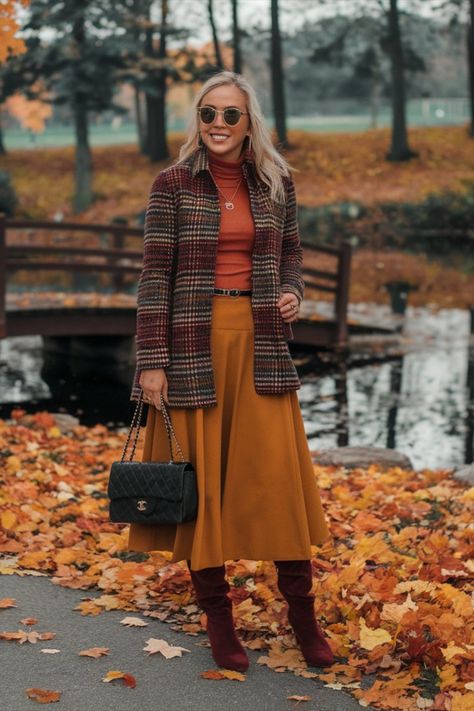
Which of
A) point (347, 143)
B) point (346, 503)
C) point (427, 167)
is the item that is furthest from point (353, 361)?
point (347, 143)

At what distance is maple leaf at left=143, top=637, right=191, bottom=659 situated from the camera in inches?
182

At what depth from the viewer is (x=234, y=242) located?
14.7ft

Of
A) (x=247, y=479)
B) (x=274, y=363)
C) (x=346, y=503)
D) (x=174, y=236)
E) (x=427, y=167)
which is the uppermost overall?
(x=427, y=167)

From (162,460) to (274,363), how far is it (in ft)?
1.91

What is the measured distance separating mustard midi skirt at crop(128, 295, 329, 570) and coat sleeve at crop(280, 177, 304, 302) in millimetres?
275

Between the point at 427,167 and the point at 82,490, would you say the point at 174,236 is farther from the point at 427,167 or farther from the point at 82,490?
the point at 427,167

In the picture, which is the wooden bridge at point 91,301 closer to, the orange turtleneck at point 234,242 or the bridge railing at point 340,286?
the bridge railing at point 340,286

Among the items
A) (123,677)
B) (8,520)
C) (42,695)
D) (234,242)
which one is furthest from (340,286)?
(42,695)

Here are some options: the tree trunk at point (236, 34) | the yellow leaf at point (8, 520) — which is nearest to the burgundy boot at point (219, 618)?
the yellow leaf at point (8, 520)

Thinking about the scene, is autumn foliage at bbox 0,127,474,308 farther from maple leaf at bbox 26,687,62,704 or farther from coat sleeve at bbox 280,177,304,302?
maple leaf at bbox 26,687,62,704

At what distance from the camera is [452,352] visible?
55.9ft

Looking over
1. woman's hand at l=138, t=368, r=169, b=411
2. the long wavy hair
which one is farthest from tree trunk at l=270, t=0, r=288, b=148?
woman's hand at l=138, t=368, r=169, b=411

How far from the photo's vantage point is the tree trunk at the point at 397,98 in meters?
37.9

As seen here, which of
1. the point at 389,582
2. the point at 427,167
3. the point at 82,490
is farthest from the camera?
the point at 427,167
